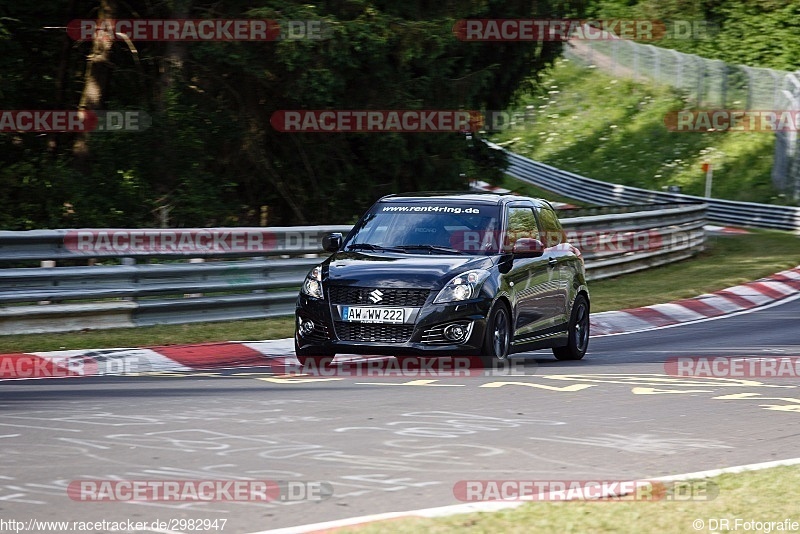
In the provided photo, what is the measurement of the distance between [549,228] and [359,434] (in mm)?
6336

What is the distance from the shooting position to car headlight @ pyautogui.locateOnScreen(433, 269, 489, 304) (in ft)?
39.3

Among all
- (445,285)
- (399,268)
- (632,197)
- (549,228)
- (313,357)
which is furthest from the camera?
(632,197)

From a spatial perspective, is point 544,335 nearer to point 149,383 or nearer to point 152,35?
point 149,383

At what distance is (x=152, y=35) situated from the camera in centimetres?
2155

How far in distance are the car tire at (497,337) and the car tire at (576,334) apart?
1756 mm

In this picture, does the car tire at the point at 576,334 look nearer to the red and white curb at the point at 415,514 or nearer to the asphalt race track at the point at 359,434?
the asphalt race track at the point at 359,434

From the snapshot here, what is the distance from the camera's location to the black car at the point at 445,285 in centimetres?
1195

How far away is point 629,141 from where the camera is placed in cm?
5691

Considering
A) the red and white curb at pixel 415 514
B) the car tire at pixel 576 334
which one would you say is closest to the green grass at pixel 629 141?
the car tire at pixel 576 334

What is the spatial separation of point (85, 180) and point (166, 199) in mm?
1270

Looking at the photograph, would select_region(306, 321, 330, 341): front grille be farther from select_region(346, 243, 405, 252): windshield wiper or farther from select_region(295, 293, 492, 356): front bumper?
select_region(346, 243, 405, 252): windshield wiper

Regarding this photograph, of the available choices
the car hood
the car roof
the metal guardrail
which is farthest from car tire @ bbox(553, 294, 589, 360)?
the metal guardrail

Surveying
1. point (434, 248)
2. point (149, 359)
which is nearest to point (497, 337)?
point (434, 248)

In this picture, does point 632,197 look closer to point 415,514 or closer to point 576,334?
point 576,334
